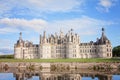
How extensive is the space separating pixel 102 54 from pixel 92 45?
16.3 feet

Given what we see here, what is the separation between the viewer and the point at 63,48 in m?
106

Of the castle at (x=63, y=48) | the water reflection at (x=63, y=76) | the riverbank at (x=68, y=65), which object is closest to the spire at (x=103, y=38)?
the castle at (x=63, y=48)

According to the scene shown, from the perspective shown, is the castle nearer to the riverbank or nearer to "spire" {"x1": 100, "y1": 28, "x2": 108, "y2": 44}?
"spire" {"x1": 100, "y1": 28, "x2": 108, "y2": 44}

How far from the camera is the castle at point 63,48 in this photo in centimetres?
10388

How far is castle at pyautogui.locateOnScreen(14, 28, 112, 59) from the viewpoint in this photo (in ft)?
341

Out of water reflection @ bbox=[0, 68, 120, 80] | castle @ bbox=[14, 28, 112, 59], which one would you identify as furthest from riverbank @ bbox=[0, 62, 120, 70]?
castle @ bbox=[14, 28, 112, 59]

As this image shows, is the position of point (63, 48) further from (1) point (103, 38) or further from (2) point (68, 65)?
(2) point (68, 65)

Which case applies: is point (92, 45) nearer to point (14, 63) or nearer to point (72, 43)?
point (72, 43)

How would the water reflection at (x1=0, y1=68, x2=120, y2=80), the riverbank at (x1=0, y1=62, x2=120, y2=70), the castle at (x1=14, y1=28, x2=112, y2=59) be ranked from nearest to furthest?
the water reflection at (x1=0, y1=68, x2=120, y2=80) < the riverbank at (x1=0, y1=62, x2=120, y2=70) < the castle at (x1=14, y1=28, x2=112, y2=59)

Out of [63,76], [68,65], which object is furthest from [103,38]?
[63,76]

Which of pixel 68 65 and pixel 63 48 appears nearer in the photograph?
pixel 68 65

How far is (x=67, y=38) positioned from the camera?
343 feet

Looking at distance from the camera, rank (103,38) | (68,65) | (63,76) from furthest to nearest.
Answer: (103,38), (68,65), (63,76)

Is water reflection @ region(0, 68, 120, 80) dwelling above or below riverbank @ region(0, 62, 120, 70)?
below
